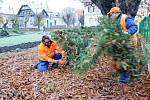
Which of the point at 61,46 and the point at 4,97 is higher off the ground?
the point at 61,46

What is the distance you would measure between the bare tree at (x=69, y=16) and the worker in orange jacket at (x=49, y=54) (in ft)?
247

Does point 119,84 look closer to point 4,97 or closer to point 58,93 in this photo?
point 58,93

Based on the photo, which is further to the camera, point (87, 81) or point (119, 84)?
point (87, 81)

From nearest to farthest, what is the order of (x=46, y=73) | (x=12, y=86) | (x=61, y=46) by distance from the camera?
(x=12, y=86), (x=46, y=73), (x=61, y=46)

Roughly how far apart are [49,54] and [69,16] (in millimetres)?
78445

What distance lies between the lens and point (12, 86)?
24.2 feet

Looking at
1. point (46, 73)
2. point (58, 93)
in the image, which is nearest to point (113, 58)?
point (58, 93)

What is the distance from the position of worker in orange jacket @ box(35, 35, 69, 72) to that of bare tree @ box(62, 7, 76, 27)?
247 feet

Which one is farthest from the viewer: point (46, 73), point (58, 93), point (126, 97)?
point (46, 73)

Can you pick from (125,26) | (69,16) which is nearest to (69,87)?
(125,26)

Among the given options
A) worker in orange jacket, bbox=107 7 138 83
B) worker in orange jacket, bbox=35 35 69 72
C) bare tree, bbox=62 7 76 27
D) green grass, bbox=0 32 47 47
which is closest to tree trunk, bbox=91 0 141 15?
worker in orange jacket, bbox=35 35 69 72

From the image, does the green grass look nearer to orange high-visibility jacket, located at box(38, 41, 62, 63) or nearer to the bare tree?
orange high-visibility jacket, located at box(38, 41, 62, 63)

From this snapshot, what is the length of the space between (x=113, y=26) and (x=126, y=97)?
125cm

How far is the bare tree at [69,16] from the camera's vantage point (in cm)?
8619
